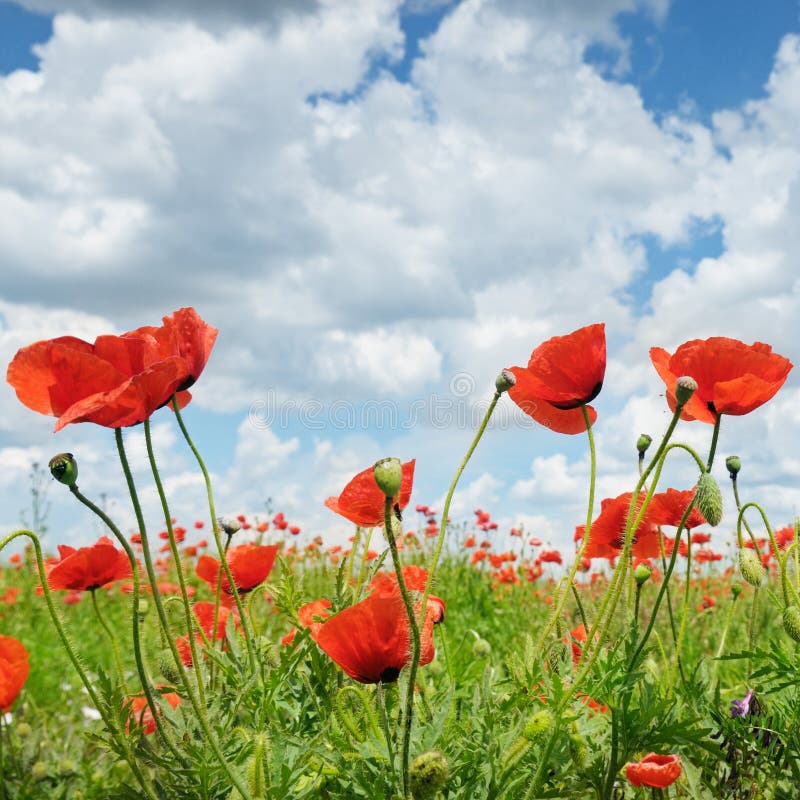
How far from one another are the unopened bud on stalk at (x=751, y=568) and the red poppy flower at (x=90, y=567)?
1513 mm

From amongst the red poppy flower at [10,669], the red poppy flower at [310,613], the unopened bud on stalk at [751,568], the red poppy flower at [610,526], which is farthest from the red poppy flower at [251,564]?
the unopened bud on stalk at [751,568]

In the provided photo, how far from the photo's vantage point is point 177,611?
2533mm

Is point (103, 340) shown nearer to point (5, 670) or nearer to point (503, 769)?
point (5, 670)

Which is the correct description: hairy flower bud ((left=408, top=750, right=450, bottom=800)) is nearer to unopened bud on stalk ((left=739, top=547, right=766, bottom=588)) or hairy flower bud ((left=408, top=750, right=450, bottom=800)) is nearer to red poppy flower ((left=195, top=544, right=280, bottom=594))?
red poppy flower ((left=195, top=544, right=280, bottom=594))

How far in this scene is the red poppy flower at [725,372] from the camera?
65.8 inches

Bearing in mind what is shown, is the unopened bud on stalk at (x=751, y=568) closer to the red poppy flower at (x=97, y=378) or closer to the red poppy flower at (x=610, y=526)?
the red poppy flower at (x=610, y=526)

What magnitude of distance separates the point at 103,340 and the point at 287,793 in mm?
846

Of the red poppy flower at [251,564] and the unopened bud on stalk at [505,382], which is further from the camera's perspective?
the red poppy flower at [251,564]

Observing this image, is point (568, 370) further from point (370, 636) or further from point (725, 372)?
point (370, 636)

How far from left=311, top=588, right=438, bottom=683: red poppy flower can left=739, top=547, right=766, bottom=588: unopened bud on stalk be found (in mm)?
1044

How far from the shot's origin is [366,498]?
60.4 inches

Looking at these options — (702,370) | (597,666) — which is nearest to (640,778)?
(597,666)

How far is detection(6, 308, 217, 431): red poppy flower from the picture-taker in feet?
4.57

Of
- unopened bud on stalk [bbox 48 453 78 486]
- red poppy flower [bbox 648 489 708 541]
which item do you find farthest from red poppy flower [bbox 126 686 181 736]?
red poppy flower [bbox 648 489 708 541]
